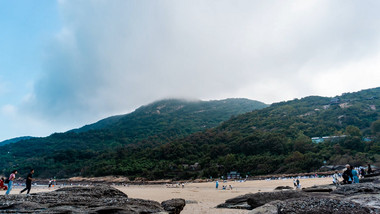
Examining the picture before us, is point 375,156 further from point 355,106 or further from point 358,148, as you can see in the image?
point 355,106

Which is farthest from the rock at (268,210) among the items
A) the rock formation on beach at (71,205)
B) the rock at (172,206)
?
the rock at (172,206)

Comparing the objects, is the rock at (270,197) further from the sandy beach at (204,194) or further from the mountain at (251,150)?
the mountain at (251,150)

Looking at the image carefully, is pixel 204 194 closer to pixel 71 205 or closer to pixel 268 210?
pixel 268 210

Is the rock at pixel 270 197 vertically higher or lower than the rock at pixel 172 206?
higher

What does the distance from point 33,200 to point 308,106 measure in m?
146

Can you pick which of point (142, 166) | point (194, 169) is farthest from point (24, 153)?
point (194, 169)

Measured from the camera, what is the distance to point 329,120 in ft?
331

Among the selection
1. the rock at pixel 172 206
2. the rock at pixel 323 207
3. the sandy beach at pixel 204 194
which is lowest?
the sandy beach at pixel 204 194

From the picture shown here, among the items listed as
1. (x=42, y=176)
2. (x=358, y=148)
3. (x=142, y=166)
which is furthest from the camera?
(x=42, y=176)

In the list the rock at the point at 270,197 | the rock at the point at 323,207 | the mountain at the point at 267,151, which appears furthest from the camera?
the mountain at the point at 267,151

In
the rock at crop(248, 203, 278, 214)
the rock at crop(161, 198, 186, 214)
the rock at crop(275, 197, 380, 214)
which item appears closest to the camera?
the rock at crop(275, 197, 380, 214)

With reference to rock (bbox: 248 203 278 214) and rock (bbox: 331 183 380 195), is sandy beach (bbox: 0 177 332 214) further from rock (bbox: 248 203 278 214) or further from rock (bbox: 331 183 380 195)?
rock (bbox: 248 203 278 214)

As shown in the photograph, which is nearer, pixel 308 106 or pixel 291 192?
pixel 291 192

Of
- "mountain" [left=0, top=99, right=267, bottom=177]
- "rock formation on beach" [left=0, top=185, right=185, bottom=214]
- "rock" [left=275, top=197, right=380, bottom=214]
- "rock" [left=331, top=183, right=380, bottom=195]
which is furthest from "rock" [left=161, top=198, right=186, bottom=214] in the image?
"mountain" [left=0, top=99, right=267, bottom=177]
